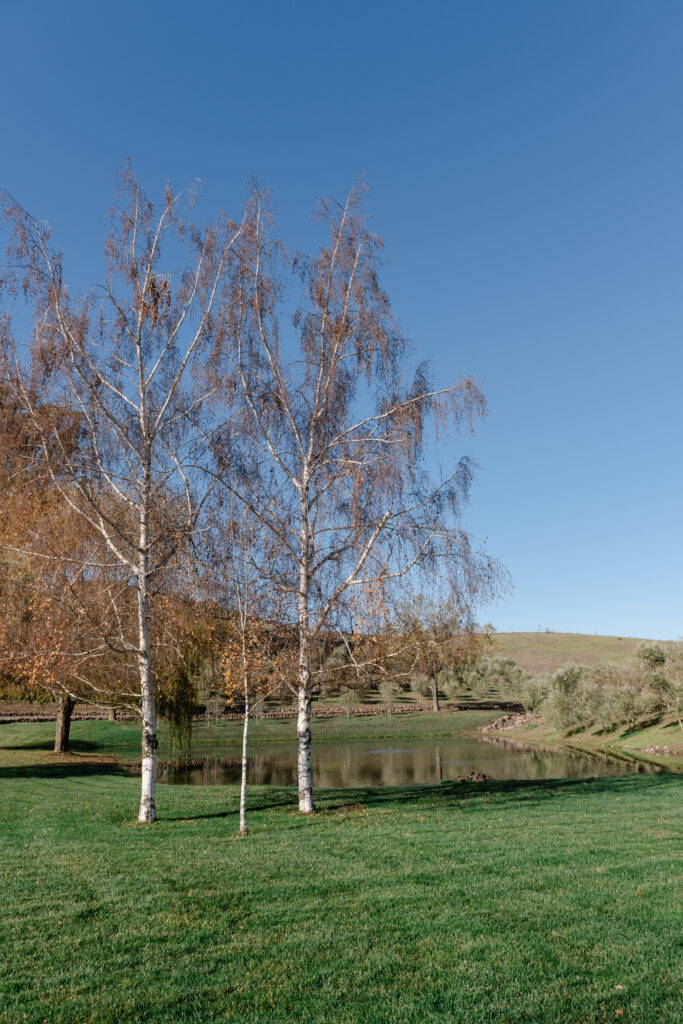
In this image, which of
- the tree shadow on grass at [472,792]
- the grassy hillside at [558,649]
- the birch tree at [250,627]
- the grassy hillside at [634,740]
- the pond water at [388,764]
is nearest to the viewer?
the birch tree at [250,627]

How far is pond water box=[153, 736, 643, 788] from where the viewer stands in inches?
1002

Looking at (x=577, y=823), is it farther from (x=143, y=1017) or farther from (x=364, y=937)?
(x=143, y=1017)

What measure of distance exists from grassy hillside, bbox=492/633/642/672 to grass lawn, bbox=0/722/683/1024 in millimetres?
106517

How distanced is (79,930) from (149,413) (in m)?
10.7

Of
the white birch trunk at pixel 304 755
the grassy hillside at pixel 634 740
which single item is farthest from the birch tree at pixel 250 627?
the grassy hillside at pixel 634 740

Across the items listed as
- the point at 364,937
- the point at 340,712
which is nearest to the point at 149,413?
the point at 364,937

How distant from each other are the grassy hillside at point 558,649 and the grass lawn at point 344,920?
107 metres

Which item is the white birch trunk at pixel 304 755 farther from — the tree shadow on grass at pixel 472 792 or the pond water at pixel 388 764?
the pond water at pixel 388 764

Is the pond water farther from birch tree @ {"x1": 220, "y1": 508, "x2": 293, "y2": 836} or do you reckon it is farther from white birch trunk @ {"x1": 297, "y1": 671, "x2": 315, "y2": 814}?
birch tree @ {"x1": 220, "y1": 508, "x2": 293, "y2": 836}

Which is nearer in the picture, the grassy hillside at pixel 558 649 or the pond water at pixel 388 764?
the pond water at pixel 388 764

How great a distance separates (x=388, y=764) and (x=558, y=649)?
111353mm

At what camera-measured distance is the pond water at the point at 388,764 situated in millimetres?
25453

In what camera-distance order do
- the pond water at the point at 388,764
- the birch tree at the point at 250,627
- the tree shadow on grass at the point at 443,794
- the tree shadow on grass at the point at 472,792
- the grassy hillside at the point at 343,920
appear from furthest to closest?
the pond water at the point at 388,764, the tree shadow on grass at the point at 472,792, the tree shadow on grass at the point at 443,794, the birch tree at the point at 250,627, the grassy hillside at the point at 343,920

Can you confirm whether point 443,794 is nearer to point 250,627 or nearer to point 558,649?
point 250,627
